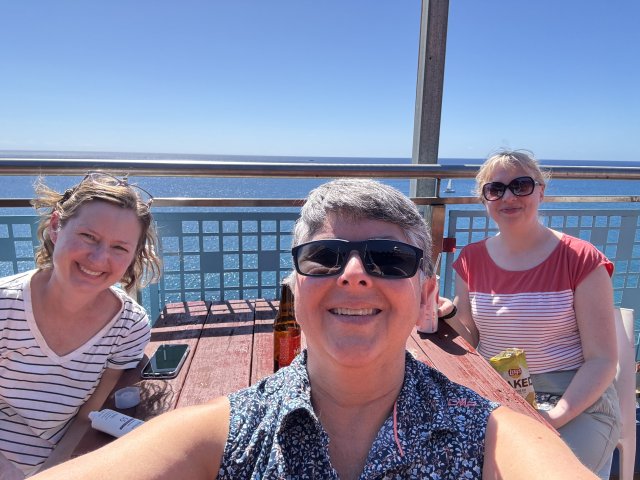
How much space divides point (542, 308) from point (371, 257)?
50.8 inches

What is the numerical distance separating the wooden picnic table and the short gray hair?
1.92 ft

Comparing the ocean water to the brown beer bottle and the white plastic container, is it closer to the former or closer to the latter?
the brown beer bottle

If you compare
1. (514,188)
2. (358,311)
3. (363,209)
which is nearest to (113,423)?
(358,311)

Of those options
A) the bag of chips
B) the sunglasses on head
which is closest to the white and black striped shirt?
the sunglasses on head

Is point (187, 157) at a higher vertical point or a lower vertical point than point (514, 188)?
higher

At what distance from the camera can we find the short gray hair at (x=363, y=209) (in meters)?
1.03

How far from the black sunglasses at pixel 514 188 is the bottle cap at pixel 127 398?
5.89 feet

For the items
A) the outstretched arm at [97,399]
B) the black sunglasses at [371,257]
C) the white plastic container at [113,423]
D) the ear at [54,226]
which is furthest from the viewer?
the ear at [54,226]

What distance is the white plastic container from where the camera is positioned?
1090 millimetres

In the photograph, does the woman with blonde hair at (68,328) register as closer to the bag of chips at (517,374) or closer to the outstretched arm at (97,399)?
the outstretched arm at (97,399)

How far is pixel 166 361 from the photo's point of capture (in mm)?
1549

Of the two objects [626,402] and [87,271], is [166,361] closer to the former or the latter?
[87,271]

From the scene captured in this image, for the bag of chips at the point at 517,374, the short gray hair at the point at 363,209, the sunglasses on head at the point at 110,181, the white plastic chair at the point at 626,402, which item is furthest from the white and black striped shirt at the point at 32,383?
the white plastic chair at the point at 626,402

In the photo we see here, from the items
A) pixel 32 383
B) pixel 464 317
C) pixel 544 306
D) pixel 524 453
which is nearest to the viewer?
pixel 524 453
